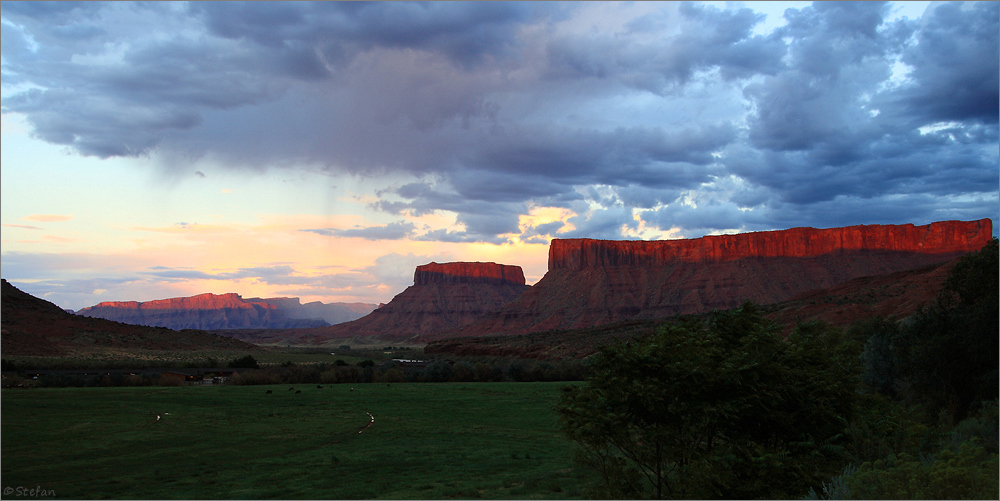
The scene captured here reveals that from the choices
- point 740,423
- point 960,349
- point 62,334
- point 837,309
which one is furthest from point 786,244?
point 740,423

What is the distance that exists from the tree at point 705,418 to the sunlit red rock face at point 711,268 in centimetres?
12398

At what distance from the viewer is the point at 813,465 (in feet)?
40.3

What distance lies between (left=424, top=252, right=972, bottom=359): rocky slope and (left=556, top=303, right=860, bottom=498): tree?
35.3m

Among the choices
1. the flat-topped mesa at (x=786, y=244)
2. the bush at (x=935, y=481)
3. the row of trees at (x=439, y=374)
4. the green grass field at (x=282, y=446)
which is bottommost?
the row of trees at (x=439, y=374)

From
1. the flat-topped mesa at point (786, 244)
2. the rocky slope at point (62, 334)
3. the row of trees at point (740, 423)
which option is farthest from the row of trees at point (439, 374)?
the flat-topped mesa at point (786, 244)

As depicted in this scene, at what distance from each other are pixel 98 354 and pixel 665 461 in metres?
93.7

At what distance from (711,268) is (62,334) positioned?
444 ft

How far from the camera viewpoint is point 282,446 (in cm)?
2447

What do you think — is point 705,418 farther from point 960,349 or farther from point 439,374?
point 439,374

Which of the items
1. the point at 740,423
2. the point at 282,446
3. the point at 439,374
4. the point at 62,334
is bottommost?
the point at 439,374

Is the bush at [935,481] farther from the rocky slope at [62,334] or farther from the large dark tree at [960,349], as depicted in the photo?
the rocky slope at [62,334]

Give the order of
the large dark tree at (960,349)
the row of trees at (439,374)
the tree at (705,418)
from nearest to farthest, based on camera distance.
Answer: the tree at (705,418)
the large dark tree at (960,349)
the row of trees at (439,374)

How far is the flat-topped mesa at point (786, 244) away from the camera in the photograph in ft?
450

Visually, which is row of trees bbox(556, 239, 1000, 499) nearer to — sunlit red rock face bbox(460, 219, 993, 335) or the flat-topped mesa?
sunlit red rock face bbox(460, 219, 993, 335)
